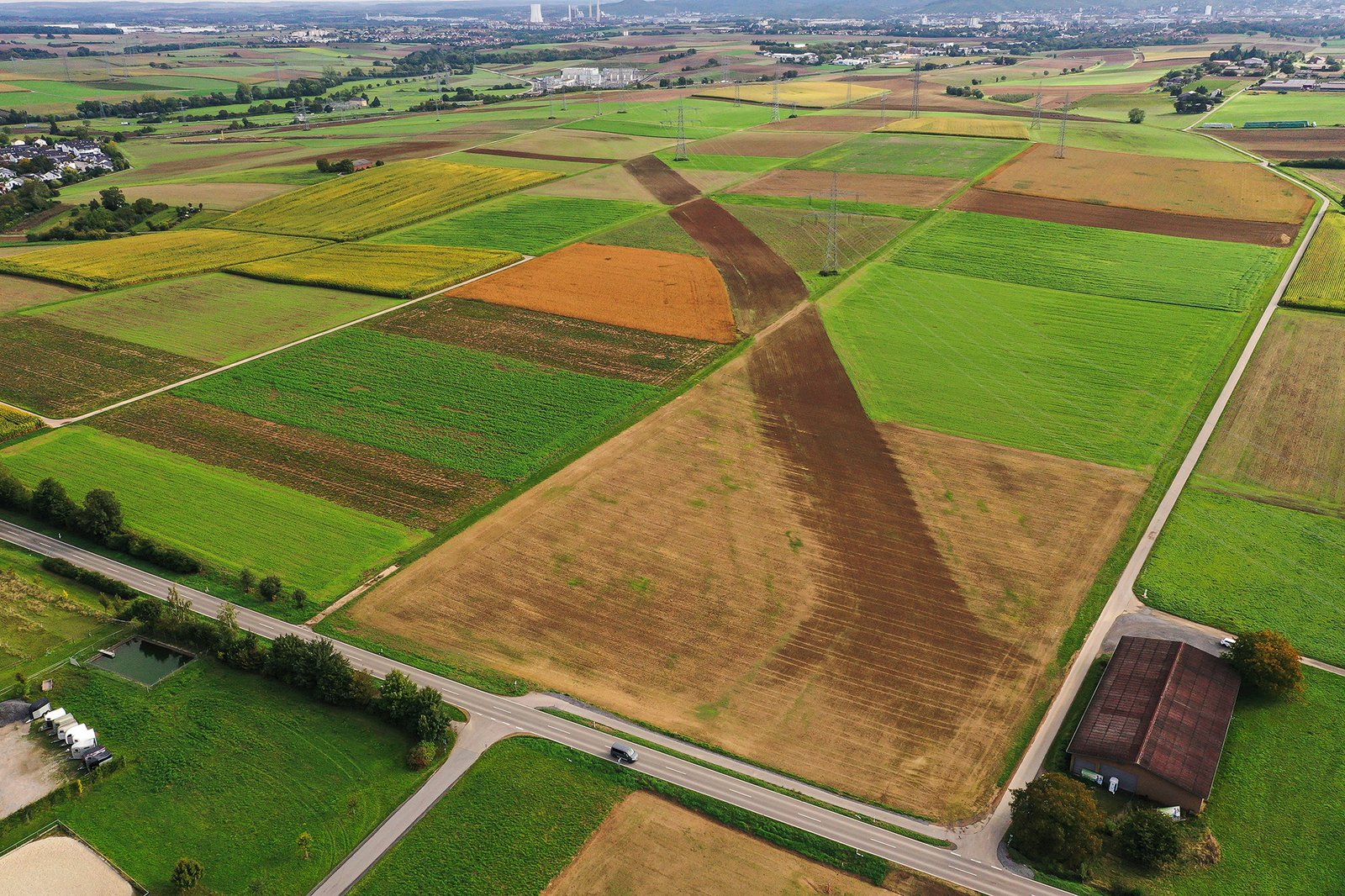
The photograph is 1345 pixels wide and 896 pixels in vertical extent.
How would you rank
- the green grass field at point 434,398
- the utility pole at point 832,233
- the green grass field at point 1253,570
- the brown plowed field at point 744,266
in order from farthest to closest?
the utility pole at point 832,233 → the brown plowed field at point 744,266 → the green grass field at point 434,398 → the green grass field at point 1253,570

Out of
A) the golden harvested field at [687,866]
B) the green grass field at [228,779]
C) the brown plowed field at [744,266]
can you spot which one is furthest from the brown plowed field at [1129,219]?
the green grass field at [228,779]

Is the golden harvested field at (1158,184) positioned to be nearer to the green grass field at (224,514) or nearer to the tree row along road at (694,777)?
the green grass field at (224,514)

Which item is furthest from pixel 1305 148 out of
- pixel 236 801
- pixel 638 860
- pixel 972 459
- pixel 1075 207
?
pixel 236 801

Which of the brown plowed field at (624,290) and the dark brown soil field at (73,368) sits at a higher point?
the brown plowed field at (624,290)

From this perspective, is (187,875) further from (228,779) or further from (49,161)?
(49,161)

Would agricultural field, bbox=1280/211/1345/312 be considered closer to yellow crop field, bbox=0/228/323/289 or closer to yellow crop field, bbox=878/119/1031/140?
yellow crop field, bbox=878/119/1031/140

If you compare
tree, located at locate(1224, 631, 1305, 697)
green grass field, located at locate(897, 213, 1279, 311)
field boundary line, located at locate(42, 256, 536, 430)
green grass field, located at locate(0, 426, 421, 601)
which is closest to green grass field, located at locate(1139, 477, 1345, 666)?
tree, located at locate(1224, 631, 1305, 697)
